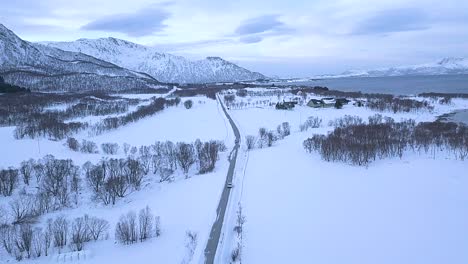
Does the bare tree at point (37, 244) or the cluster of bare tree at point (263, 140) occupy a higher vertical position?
the cluster of bare tree at point (263, 140)

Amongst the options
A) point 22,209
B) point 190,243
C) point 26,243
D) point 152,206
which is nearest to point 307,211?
point 190,243

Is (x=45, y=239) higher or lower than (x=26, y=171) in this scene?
lower

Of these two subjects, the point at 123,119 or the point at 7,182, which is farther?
the point at 123,119

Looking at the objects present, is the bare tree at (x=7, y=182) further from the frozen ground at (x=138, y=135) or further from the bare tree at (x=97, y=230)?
the bare tree at (x=97, y=230)

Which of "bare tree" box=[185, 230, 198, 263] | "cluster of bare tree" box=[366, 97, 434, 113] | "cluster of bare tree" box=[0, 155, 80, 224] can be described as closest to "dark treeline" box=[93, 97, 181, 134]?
"cluster of bare tree" box=[0, 155, 80, 224]

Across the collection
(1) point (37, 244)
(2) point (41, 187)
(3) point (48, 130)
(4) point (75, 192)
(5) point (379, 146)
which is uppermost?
(5) point (379, 146)

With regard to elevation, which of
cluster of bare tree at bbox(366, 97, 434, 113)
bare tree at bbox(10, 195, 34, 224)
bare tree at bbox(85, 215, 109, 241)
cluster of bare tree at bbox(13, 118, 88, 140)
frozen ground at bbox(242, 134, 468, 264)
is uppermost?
cluster of bare tree at bbox(366, 97, 434, 113)

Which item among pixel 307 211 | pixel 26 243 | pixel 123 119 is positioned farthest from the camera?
pixel 123 119

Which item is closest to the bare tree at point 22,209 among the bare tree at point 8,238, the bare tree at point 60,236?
the bare tree at point 8,238

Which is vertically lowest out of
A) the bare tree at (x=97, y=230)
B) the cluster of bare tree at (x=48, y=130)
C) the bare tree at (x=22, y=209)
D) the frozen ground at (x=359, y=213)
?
the bare tree at (x=22, y=209)

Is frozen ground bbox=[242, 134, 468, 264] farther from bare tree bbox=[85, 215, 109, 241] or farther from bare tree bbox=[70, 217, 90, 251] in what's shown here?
bare tree bbox=[70, 217, 90, 251]

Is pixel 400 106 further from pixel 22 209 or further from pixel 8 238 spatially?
pixel 8 238

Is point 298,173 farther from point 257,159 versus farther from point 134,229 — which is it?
point 134,229
